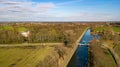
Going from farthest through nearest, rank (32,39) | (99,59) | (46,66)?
(32,39) → (99,59) → (46,66)

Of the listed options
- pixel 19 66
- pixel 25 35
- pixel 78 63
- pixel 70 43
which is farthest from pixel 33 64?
pixel 25 35

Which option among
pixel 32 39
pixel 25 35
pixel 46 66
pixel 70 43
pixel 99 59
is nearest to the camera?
pixel 46 66

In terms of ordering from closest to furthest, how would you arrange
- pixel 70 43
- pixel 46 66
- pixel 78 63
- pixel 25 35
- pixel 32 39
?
pixel 46 66 < pixel 78 63 < pixel 70 43 < pixel 32 39 < pixel 25 35

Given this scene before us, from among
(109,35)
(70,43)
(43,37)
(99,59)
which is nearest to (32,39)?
(43,37)

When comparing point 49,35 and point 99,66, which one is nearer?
point 99,66

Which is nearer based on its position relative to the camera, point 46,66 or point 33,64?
point 46,66

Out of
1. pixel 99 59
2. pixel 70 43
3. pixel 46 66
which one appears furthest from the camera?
pixel 70 43

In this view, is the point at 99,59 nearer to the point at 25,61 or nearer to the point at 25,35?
the point at 25,61

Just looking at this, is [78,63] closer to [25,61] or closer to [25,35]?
[25,61]
